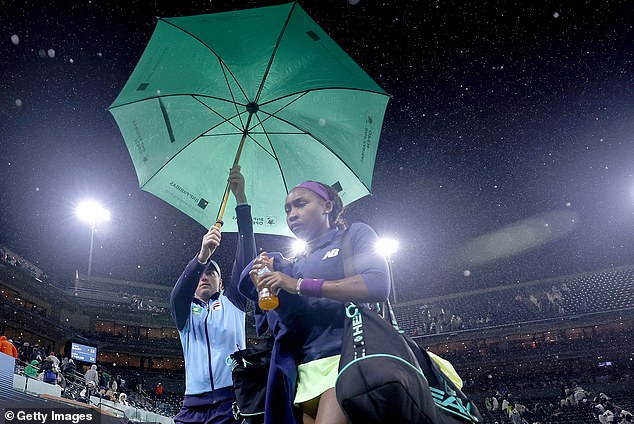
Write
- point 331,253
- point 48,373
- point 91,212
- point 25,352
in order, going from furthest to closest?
point 91,212 < point 25,352 < point 48,373 < point 331,253

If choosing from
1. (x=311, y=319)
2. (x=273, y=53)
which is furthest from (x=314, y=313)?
(x=273, y=53)

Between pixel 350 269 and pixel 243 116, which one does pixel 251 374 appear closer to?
pixel 350 269

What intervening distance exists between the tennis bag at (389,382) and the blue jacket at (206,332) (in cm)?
135

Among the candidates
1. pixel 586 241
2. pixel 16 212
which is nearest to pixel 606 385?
pixel 586 241

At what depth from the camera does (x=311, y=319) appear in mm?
2123

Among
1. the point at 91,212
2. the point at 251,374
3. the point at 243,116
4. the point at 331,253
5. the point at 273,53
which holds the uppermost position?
the point at 91,212

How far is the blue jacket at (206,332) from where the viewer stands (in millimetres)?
3295

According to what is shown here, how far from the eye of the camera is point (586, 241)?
36094mm

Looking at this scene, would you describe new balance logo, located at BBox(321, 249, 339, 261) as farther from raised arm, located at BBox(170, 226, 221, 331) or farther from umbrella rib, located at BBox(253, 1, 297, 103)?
umbrella rib, located at BBox(253, 1, 297, 103)

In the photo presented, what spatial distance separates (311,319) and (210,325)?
64.4 inches

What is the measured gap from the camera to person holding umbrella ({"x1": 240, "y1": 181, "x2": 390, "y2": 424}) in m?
1.96

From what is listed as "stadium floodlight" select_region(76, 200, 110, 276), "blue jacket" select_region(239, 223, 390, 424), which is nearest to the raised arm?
"blue jacket" select_region(239, 223, 390, 424)

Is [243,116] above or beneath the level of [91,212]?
beneath

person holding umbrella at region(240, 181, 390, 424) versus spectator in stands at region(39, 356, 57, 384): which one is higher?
spectator in stands at region(39, 356, 57, 384)
